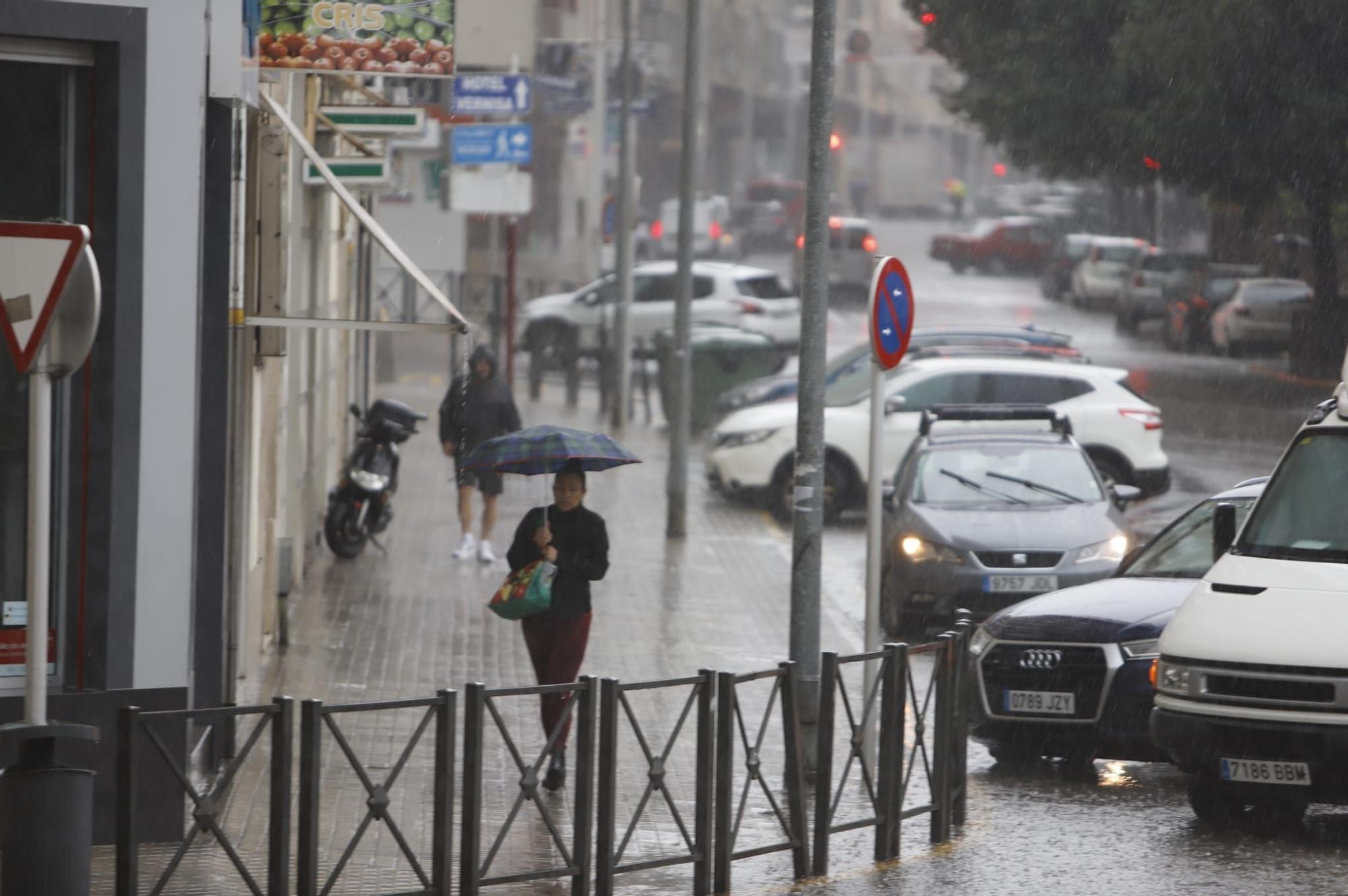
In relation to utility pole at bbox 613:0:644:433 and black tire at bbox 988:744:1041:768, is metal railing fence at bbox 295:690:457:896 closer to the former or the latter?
black tire at bbox 988:744:1041:768

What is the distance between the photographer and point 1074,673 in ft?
35.1

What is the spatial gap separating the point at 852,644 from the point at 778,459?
656 cm

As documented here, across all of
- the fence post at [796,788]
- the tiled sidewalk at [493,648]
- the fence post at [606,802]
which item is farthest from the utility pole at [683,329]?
the fence post at [606,802]

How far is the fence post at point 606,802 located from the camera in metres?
8.10

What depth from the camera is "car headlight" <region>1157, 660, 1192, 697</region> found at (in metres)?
9.24

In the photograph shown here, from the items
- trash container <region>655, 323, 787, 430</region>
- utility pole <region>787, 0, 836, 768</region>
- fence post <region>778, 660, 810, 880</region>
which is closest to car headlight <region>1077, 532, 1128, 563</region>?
utility pole <region>787, 0, 836, 768</region>

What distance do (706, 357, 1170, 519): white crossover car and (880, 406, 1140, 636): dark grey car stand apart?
156 inches

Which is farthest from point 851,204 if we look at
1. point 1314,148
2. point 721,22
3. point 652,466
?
point 652,466

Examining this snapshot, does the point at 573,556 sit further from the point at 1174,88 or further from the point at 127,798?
the point at 1174,88

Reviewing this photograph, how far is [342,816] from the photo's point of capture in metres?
9.39

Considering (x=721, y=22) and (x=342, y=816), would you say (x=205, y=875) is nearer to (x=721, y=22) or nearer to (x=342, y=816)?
(x=342, y=816)

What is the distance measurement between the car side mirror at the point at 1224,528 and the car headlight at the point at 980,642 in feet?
4.55

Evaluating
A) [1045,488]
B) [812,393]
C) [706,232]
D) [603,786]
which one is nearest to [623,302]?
[1045,488]

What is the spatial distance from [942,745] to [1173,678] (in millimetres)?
1075
